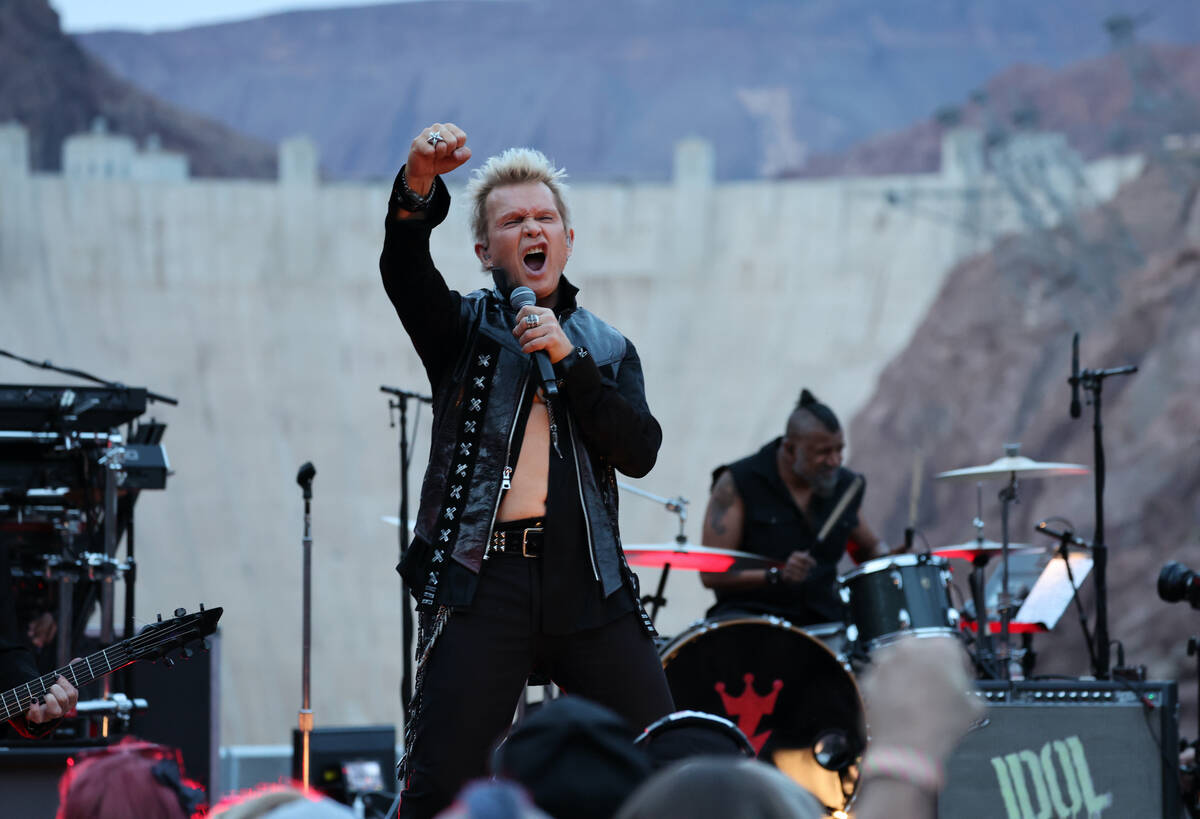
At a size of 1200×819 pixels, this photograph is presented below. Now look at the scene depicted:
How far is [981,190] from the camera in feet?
103

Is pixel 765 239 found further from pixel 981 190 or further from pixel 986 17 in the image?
pixel 986 17

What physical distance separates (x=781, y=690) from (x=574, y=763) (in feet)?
Answer: 11.5

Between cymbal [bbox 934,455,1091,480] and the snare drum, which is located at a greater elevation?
cymbal [bbox 934,455,1091,480]

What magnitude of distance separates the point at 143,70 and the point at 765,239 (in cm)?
3876

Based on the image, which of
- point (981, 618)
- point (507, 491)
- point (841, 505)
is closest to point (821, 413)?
point (841, 505)

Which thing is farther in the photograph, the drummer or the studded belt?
the drummer

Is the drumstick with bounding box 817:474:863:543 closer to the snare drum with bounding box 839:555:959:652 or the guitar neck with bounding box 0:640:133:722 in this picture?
the snare drum with bounding box 839:555:959:652

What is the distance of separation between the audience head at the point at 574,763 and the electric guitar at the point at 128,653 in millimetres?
1759

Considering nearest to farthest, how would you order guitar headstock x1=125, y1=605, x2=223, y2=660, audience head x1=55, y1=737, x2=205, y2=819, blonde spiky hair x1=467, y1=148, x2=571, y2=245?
audience head x1=55, y1=737, x2=205, y2=819, blonde spiky hair x1=467, y1=148, x2=571, y2=245, guitar headstock x1=125, y1=605, x2=223, y2=660

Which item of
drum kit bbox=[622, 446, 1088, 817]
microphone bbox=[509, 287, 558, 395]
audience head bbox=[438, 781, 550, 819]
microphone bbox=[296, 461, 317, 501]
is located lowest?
drum kit bbox=[622, 446, 1088, 817]

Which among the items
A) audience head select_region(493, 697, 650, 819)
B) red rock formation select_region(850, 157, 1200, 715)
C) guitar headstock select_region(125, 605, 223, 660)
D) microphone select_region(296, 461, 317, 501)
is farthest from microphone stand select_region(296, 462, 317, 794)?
red rock formation select_region(850, 157, 1200, 715)

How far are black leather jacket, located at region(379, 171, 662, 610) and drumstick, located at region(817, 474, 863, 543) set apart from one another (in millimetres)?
2939

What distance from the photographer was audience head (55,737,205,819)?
5.67 ft

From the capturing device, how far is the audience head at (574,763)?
143 cm
